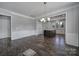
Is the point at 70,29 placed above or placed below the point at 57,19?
below

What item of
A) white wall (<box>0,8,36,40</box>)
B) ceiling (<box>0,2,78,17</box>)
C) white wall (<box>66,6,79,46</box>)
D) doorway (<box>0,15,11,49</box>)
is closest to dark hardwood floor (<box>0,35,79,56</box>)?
white wall (<box>66,6,79,46</box>)

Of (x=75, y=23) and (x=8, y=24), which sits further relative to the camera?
(x=8, y=24)

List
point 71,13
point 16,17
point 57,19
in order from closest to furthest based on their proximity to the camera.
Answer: point 71,13 < point 16,17 < point 57,19

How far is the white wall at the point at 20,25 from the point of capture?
201 inches

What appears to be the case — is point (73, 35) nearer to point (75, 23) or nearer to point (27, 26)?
point (75, 23)

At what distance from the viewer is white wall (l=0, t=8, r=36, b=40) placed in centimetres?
510

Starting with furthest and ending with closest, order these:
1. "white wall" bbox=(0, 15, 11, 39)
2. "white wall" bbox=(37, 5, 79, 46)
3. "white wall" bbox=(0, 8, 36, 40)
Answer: "white wall" bbox=(0, 15, 11, 39) → "white wall" bbox=(0, 8, 36, 40) → "white wall" bbox=(37, 5, 79, 46)

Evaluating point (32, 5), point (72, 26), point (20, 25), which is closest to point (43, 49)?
point (72, 26)

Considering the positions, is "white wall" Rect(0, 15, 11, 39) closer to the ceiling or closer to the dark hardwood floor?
the ceiling

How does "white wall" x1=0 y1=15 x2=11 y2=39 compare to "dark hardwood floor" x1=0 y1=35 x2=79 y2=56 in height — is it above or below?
above

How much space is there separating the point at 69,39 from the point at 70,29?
0.63 metres

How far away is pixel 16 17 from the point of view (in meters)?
5.50

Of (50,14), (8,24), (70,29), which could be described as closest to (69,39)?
(70,29)

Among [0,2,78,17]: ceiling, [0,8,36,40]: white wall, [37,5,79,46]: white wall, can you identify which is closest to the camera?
[0,2,78,17]: ceiling
